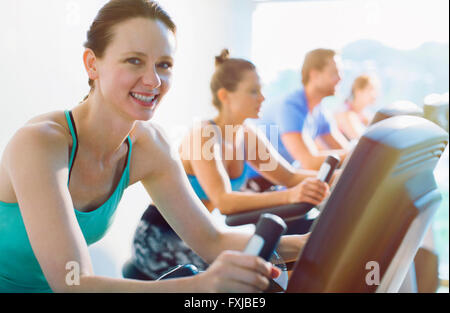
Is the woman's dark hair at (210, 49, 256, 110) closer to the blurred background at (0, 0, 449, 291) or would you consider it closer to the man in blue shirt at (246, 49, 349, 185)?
the blurred background at (0, 0, 449, 291)

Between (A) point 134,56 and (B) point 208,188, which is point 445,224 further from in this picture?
(A) point 134,56

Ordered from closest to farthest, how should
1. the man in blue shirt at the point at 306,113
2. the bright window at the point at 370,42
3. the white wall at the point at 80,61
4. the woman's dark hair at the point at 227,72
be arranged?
the white wall at the point at 80,61
the woman's dark hair at the point at 227,72
the man in blue shirt at the point at 306,113
the bright window at the point at 370,42

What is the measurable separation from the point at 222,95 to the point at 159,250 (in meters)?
0.60

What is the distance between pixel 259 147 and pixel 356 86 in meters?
1.53

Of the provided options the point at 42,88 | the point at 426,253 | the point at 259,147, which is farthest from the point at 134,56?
the point at 426,253

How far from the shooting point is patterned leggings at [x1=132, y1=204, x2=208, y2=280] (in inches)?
50.3

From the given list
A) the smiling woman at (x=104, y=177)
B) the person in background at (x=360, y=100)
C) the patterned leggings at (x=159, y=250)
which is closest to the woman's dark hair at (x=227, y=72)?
the patterned leggings at (x=159, y=250)

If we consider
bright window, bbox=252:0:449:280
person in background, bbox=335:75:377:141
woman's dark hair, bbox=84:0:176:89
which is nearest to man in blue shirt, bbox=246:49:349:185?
bright window, bbox=252:0:449:280

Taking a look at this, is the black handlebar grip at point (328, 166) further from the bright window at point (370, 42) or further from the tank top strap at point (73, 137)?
the bright window at point (370, 42)

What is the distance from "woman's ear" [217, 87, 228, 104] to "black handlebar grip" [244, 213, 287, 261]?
119 centimetres

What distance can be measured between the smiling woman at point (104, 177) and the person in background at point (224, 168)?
0.35 meters

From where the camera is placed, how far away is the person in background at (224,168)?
1279 mm

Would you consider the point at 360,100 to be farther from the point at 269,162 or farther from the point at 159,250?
the point at 159,250

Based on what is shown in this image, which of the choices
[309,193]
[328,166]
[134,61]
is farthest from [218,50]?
[134,61]
